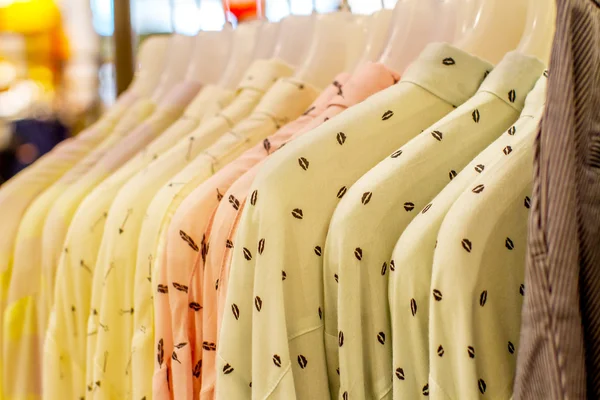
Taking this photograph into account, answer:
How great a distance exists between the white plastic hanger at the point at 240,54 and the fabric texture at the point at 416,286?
545 mm

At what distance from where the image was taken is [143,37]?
1473mm

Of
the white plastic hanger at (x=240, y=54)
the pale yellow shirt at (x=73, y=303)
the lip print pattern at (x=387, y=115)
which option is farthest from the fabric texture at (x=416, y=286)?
the white plastic hanger at (x=240, y=54)

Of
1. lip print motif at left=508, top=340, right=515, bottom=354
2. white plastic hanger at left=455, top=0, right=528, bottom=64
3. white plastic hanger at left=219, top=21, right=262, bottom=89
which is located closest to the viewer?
lip print motif at left=508, top=340, right=515, bottom=354

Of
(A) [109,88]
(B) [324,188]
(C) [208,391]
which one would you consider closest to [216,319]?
(C) [208,391]

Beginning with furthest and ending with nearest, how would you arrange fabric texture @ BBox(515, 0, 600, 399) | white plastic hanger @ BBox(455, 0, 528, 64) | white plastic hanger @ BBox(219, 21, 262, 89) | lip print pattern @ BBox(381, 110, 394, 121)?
white plastic hanger @ BBox(219, 21, 262, 89) < white plastic hanger @ BBox(455, 0, 528, 64) < lip print pattern @ BBox(381, 110, 394, 121) < fabric texture @ BBox(515, 0, 600, 399)

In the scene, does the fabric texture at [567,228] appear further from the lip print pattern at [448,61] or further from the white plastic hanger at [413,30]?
the white plastic hanger at [413,30]

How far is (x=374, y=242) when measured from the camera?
470 millimetres

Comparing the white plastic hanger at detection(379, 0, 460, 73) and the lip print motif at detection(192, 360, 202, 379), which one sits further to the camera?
the white plastic hanger at detection(379, 0, 460, 73)

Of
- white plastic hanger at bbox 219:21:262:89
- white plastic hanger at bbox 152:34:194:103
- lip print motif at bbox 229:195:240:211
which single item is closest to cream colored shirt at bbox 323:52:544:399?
lip print motif at bbox 229:195:240:211

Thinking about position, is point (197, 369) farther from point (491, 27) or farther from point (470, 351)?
point (491, 27)

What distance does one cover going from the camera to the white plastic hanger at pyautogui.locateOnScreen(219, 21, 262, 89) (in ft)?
3.09

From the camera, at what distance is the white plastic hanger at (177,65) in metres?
1.07

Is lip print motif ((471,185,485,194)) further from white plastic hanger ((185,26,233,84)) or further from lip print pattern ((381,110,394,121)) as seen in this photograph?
white plastic hanger ((185,26,233,84))

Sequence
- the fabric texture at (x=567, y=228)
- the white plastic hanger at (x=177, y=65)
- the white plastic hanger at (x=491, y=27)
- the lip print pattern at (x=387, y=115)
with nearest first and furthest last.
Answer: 1. the fabric texture at (x=567, y=228)
2. the lip print pattern at (x=387, y=115)
3. the white plastic hanger at (x=491, y=27)
4. the white plastic hanger at (x=177, y=65)
